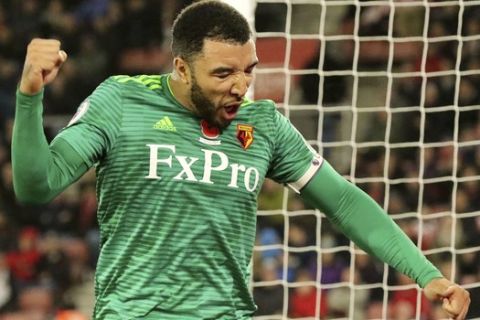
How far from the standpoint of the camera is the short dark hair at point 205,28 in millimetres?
2908

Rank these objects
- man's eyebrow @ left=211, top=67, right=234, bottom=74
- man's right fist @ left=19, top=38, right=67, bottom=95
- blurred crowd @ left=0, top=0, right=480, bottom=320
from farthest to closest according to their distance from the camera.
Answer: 1. blurred crowd @ left=0, top=0, right=480, bottom=320
2. man's eyebrow @ left=211, top=67, right=234, bottom=74
3. man's right fist @ left=19, top=38, right=67, bottom=95

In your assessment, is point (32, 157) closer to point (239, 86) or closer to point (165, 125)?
point (165, 125)

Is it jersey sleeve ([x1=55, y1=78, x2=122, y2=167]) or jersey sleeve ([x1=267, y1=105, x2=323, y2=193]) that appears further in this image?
jersey sleeve ([x1=267, y1=105, x2=323, y2=193])

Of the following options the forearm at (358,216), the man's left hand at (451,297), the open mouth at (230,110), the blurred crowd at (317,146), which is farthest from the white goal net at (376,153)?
the open mouth at (230,110)

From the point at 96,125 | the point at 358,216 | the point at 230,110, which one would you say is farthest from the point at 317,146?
the point at 96,125

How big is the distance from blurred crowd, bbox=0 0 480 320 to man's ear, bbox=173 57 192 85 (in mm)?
3508

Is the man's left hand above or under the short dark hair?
under

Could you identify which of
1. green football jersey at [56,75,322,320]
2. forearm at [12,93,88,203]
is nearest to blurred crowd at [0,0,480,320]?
green football jersey at [56,75,322,320]

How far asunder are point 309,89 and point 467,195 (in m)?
2.20

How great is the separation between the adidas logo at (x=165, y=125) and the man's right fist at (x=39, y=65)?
0.45m

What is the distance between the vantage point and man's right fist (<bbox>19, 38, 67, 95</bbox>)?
2523mm

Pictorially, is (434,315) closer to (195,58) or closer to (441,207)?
(441,207)

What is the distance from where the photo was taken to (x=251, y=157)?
3.01m

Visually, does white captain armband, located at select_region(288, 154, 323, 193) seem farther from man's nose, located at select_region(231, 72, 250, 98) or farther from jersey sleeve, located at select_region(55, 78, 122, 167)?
jersey sleeve, located at select_region(55, 78, 122, 167)
